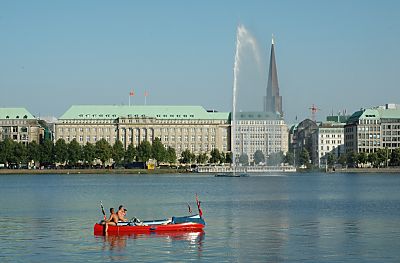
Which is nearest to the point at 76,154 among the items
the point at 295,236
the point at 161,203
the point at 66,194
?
the point at 66,194

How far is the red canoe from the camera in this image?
45.1 metres

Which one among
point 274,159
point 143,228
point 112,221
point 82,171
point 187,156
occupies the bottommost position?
point 143,228

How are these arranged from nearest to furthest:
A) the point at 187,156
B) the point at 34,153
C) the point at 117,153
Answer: the point at 34,153
the point at 117,153
the point at 187,156

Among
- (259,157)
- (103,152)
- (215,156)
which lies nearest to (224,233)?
(259,157)

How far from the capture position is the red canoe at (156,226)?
45062 mm

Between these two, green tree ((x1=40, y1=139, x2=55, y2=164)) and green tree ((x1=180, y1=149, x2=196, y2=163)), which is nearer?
green tree ((x1=40, y1=139, x2=55, y2=164))

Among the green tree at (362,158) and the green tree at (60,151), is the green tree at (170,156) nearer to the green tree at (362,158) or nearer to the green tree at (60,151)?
A: the green tree at (60,151)

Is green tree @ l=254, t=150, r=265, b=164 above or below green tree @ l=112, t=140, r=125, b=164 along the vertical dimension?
below

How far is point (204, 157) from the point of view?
19425cm

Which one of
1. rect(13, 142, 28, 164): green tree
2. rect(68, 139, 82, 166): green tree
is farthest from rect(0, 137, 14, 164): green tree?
rect(68, 139, 82, 166): green tree

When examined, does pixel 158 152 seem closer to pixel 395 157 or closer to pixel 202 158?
pixel 202 158

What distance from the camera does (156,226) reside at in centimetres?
4534

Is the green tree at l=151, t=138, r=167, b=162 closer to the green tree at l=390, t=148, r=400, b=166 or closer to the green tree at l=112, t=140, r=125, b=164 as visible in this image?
the green tree at l=112, t=140, r=125, b=164

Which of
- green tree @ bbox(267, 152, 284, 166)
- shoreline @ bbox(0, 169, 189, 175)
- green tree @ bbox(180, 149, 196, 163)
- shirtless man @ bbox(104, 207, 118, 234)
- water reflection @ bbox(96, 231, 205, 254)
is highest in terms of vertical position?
green tree @ bbox(180, 149, 196, 163)
